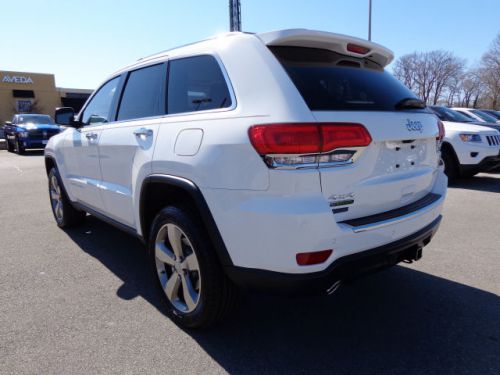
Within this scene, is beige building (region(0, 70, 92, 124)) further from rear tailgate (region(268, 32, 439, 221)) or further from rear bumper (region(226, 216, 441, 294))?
rear bumper (region(226, 216, 441, 294))

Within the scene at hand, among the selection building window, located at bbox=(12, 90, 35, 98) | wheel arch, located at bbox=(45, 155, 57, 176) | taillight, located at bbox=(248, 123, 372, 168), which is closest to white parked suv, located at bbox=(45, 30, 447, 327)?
taillight, located at bbox=(248, 123, 372, 168)

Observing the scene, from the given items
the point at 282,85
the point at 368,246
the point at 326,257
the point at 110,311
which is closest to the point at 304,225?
the point at 326,257

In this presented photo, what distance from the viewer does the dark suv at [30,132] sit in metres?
17.5

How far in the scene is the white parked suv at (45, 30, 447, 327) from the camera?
1962mm

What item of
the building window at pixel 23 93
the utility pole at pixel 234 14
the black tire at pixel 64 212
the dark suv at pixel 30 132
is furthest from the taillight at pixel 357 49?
the building window at pixel 23 93

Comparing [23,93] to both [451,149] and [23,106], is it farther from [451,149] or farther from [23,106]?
[451,149]

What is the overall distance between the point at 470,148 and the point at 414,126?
5841mm

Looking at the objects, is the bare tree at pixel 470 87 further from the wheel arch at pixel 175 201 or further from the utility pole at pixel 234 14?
the wheel arch at pixel 175 201

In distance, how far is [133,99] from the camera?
3359 mm

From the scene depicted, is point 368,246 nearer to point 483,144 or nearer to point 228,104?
point 228,104

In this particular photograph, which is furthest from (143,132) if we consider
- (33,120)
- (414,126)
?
(33,120)

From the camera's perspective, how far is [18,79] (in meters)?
46.2

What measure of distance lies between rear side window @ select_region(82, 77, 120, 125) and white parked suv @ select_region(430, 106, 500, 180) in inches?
246

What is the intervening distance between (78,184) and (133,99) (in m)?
1.33
